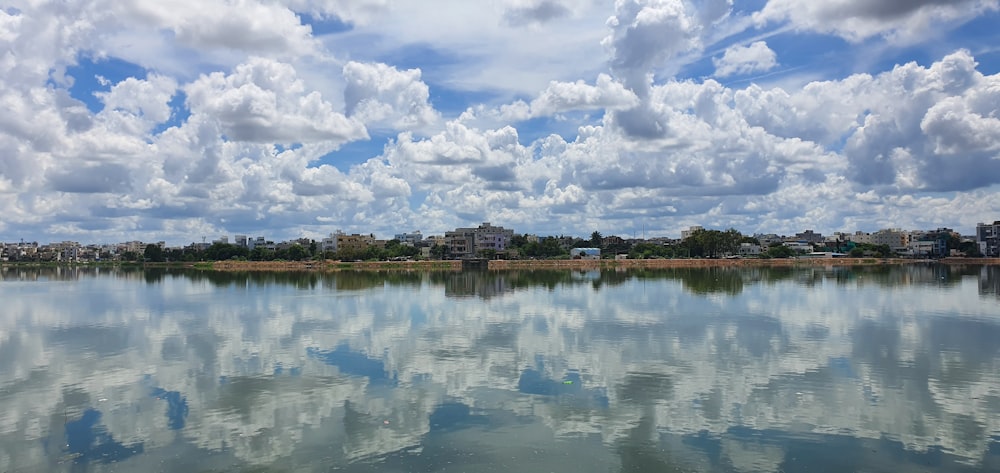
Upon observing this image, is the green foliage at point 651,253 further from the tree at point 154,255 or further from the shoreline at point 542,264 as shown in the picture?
the tree at point 154,255

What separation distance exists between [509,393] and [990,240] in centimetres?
18467

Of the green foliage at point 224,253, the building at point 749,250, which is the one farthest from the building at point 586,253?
the green foliage at point 224,253

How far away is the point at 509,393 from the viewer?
18.1m

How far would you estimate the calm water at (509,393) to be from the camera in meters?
13.3

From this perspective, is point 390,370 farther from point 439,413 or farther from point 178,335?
point 178,335

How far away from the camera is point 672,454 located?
13219 mm

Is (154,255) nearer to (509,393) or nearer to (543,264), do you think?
(543,264)

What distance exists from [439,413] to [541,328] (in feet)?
50.8

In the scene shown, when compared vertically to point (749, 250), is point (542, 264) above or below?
below

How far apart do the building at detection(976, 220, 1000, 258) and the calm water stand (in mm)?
151129

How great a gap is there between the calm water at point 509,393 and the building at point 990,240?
151 metres

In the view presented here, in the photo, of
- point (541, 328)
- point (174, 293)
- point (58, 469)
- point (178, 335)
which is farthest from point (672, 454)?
point (174, 293)

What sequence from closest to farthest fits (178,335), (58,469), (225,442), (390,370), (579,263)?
(58,469) → (225,442) → (390,370) → (178,335) → (579,263)

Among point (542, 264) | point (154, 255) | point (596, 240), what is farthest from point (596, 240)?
point (154, 255)
